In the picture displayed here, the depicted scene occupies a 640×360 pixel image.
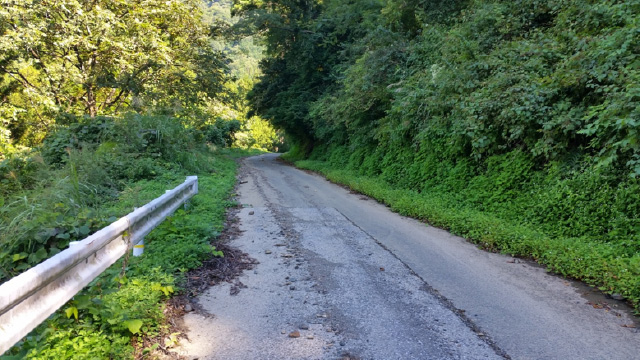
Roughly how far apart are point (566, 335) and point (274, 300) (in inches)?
116

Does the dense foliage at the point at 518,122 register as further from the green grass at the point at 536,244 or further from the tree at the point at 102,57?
the tree at the point at 102,57

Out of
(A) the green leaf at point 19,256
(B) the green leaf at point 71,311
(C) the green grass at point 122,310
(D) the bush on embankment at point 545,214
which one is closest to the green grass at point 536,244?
(D) the bush on embankment at point 545,214

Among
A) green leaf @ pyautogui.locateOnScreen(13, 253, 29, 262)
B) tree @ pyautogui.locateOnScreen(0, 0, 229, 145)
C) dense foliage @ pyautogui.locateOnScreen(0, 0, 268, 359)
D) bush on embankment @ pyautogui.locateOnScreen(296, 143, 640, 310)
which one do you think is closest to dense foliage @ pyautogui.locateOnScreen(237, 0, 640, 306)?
bush on embankment @ pyautogui.locateOnScreen(296, 143, 640, 310)

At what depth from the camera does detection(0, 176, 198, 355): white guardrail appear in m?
2.42

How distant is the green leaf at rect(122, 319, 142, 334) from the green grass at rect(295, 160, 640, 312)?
16.7 feet

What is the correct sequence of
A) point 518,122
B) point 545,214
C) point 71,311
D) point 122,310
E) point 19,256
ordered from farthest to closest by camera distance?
point 518,122, point 545,214, point 19,256, point 122,310, point 71,311

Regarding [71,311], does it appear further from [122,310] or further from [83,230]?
[83,230]

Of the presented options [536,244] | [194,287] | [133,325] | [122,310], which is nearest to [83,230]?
[194,287]

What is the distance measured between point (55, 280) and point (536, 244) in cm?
643

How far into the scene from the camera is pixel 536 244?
6.38 m

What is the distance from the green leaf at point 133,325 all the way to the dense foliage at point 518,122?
5167 millimetres

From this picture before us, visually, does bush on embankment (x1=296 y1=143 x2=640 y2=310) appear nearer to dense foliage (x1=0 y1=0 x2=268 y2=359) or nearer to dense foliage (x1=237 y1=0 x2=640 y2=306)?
dense foliage (x1=237 y1=0 x2=640 y2=306)

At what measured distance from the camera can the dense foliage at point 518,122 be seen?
20.4 ft

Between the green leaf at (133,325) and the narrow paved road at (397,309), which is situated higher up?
the green leaf at (133,325)
